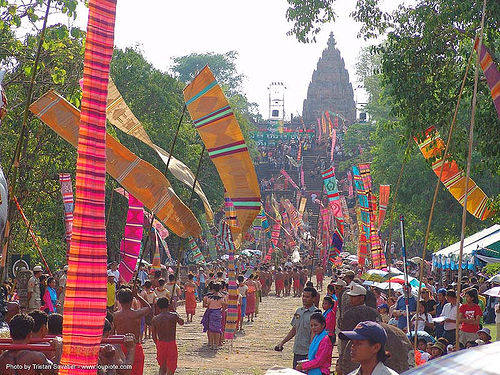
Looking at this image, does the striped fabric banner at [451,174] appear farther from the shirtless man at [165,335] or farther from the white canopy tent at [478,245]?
the white canopy tent at [478,245]

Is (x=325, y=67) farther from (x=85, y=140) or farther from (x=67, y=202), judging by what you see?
(x=85, y=140)

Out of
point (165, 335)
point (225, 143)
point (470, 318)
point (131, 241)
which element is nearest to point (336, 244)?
point (470, 318)

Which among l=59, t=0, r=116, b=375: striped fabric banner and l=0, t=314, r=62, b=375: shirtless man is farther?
l=0, t=314, r=62, b=375: shirtless man

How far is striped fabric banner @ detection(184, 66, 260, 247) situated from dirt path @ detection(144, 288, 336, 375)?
4.90m

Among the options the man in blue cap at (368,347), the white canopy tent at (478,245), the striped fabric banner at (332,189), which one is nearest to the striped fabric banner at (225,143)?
the man in blue cap at (368,347)

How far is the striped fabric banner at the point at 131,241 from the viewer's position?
11.2 meters

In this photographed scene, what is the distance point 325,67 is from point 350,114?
21.0ft

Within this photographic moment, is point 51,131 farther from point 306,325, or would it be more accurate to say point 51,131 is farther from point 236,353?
point 306,325

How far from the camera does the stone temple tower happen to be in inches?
3735

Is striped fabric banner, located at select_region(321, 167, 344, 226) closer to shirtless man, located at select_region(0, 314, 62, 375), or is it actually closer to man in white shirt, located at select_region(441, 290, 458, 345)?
man in white shirt, located at select_region(441, 290, 458, 345)

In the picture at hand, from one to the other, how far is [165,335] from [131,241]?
1.46 m

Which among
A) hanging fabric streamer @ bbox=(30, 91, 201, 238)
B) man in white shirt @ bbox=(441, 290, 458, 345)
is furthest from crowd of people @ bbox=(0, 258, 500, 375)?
hanging fabric streamer @ bbox=(30, 91, 201, 238)

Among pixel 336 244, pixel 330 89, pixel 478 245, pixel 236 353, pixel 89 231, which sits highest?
pixel 330 89

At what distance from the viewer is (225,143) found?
8336 mm
